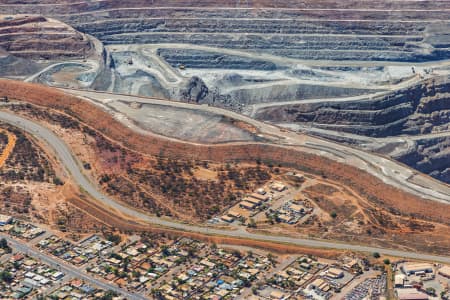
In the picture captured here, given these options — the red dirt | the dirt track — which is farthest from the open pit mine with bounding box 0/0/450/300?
the dirt track

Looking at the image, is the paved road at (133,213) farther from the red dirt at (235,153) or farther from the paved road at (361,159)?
the paved road at (361,159)

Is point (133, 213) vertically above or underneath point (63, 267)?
above

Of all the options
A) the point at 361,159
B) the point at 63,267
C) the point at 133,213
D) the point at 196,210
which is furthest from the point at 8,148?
the point at 361,159

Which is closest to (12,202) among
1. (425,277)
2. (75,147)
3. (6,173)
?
(6,173)

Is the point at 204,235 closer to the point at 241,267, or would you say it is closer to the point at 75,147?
the point at 241,267

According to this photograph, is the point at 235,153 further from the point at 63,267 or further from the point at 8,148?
the point at 63,267

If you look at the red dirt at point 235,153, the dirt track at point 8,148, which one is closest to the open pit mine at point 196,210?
the red dirt at point 235,153
